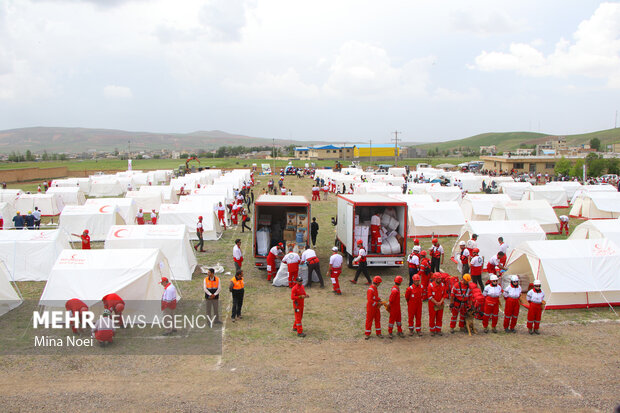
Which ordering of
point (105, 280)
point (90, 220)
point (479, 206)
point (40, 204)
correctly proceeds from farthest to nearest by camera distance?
point (40, 204) → point (479, 206) → point (90, 220) → point (105, 280)

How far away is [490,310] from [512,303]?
0.47 meters

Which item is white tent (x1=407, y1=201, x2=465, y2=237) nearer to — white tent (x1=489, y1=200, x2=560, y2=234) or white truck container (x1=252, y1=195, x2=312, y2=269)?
white tent (x1=489, y1=200, x2=560, y2=234)

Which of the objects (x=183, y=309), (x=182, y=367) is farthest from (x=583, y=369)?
(x=183, y=309)

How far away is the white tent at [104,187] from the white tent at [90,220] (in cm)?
2004

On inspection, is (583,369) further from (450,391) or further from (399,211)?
(399,211)

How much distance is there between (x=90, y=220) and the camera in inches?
770

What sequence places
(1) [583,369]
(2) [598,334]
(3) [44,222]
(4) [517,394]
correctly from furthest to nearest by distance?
(3) [44,222] → (2) [598,334] → (1) [583,369] → (4) [517,394]

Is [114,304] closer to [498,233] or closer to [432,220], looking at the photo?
[498,233]

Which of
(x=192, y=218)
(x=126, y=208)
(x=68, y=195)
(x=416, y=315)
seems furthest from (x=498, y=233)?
(x=68, y=195)

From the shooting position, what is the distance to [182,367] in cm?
768

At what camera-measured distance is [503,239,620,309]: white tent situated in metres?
10.6

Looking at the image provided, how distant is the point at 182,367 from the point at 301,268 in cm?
538

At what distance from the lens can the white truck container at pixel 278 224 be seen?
1386cm

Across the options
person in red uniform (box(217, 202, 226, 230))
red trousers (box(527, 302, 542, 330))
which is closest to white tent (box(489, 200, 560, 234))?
red trousers (box(527, 302, 542, 330))
